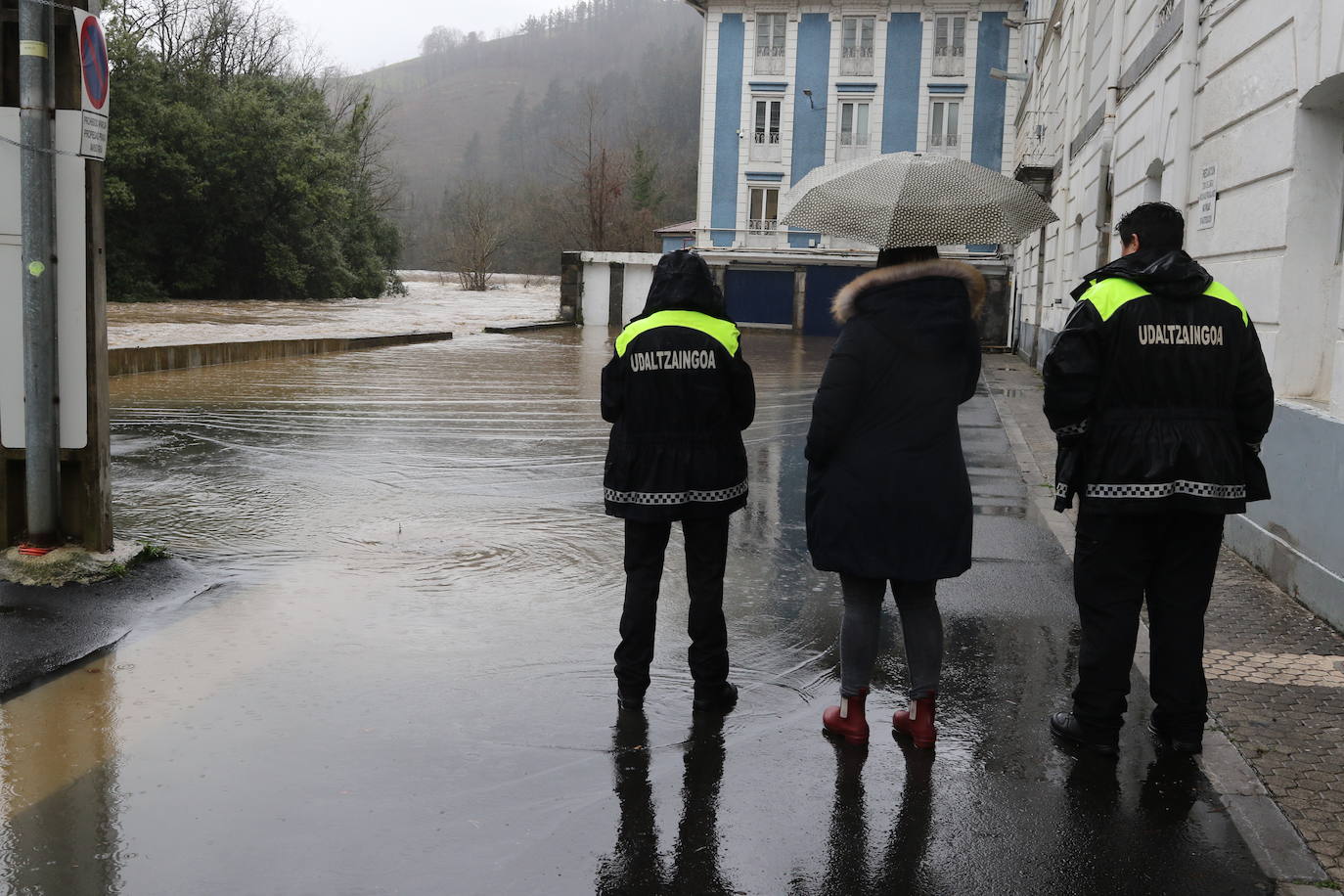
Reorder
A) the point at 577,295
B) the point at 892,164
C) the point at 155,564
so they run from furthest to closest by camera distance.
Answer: the point at 577,295
the point at 155,564
the point at 892,164

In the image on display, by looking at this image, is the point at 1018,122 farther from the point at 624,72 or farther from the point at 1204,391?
the point at 624,72

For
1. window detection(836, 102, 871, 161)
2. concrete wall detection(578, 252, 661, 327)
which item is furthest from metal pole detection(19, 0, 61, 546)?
window detection(836, 102, 871, 161)

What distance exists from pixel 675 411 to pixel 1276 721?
251 centimetres

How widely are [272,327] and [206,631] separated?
29473 millimetres

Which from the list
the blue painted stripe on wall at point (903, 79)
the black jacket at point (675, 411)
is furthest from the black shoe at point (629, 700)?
the blue painted stripe on wall at point (903, 79)

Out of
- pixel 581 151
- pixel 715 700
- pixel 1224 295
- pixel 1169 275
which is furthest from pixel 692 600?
pixel 581 151

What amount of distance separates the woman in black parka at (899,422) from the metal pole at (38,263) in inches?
164

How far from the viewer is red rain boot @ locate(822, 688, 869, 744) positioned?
440cm

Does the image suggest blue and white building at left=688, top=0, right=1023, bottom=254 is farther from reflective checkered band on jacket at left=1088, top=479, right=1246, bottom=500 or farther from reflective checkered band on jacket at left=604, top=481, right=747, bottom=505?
reflective checkered band on jacket at left=1088, top=479, right=1246, bottom=500

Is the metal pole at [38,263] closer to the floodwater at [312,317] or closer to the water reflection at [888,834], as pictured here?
the water reflection at [888,834]

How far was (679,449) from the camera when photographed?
4.63 m

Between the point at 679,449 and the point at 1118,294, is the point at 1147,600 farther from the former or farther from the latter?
the point at 679,449

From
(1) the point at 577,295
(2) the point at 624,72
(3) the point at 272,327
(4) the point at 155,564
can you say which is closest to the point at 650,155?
(1) the point at 577,295

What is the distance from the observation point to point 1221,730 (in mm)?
4582
